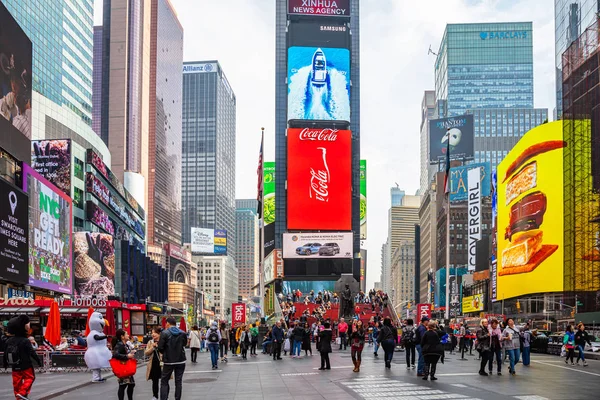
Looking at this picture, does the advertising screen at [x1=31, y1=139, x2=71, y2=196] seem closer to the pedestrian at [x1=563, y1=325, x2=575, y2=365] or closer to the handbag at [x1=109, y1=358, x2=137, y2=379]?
the pedestrian at [x1=563, y1=325, x2=575, y2=365]

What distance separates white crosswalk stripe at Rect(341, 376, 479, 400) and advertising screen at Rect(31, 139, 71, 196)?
70983 mm

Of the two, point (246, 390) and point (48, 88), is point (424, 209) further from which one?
point (246, 390)

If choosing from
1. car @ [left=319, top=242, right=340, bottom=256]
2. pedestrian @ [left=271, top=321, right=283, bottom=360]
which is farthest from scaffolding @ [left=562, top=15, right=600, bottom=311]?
pedestrian @ [left=271, top=321, right=283, bottom=360]

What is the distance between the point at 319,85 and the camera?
110 metres

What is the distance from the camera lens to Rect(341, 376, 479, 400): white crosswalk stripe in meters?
15.1

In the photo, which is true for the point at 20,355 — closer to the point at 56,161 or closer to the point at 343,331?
the point at 343,331

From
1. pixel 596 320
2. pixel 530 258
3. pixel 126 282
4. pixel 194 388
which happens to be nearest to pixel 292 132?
pixel 126 282

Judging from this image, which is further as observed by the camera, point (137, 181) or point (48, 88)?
point (137, 181)

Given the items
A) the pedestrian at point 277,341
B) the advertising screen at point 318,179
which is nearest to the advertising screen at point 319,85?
the advertising screen at point 318,179

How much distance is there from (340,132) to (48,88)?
48961 millimetres

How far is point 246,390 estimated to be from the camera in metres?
17.5

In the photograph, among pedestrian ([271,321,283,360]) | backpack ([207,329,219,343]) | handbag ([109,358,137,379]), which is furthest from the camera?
pedestrian ([271,321,283,360])

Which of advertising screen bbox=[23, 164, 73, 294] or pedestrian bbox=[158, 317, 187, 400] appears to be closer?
pedestrian bbox=[158, 317, 187, 400]

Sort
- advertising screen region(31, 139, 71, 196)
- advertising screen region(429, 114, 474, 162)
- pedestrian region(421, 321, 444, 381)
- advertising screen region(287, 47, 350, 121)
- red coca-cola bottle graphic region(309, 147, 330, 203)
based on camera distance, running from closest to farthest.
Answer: pedestrian region(421, 321, 444, 381) < advertising screen region(31, 139, 71, 196) < red coca-cola bottle graphic region(309, 147, 330, 203) < advertising screen region(287, 47, 350, 121) < advertising screen region(429, 114, 474, 162)
